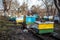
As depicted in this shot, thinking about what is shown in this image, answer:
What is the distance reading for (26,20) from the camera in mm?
16109

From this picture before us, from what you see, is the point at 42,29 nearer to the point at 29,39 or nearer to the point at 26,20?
the point at 29,39

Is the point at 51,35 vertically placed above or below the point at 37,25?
below

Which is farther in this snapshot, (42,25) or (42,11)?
(42,11)

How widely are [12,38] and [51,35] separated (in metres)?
4.18

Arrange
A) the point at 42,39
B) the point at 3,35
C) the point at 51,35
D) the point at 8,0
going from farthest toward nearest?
1. the point at 8,0
2. the point at 51,35
3. the point at 42,39
4. the point at 3,35

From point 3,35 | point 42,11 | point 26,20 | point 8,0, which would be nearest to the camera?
point 3,35

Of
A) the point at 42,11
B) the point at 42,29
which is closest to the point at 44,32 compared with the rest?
the point at 42,29

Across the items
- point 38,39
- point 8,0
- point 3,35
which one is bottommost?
point 38,39

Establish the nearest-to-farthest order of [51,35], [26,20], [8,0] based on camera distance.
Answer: [51,35]
[26,20]
[8,0]

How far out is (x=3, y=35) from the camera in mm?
6781

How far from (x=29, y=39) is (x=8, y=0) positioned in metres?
12.6

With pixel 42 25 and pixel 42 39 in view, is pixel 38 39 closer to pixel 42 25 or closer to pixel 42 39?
pixel 42 39

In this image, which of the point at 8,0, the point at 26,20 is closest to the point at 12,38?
the point at 26,20

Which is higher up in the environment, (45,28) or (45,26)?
(45,26)
